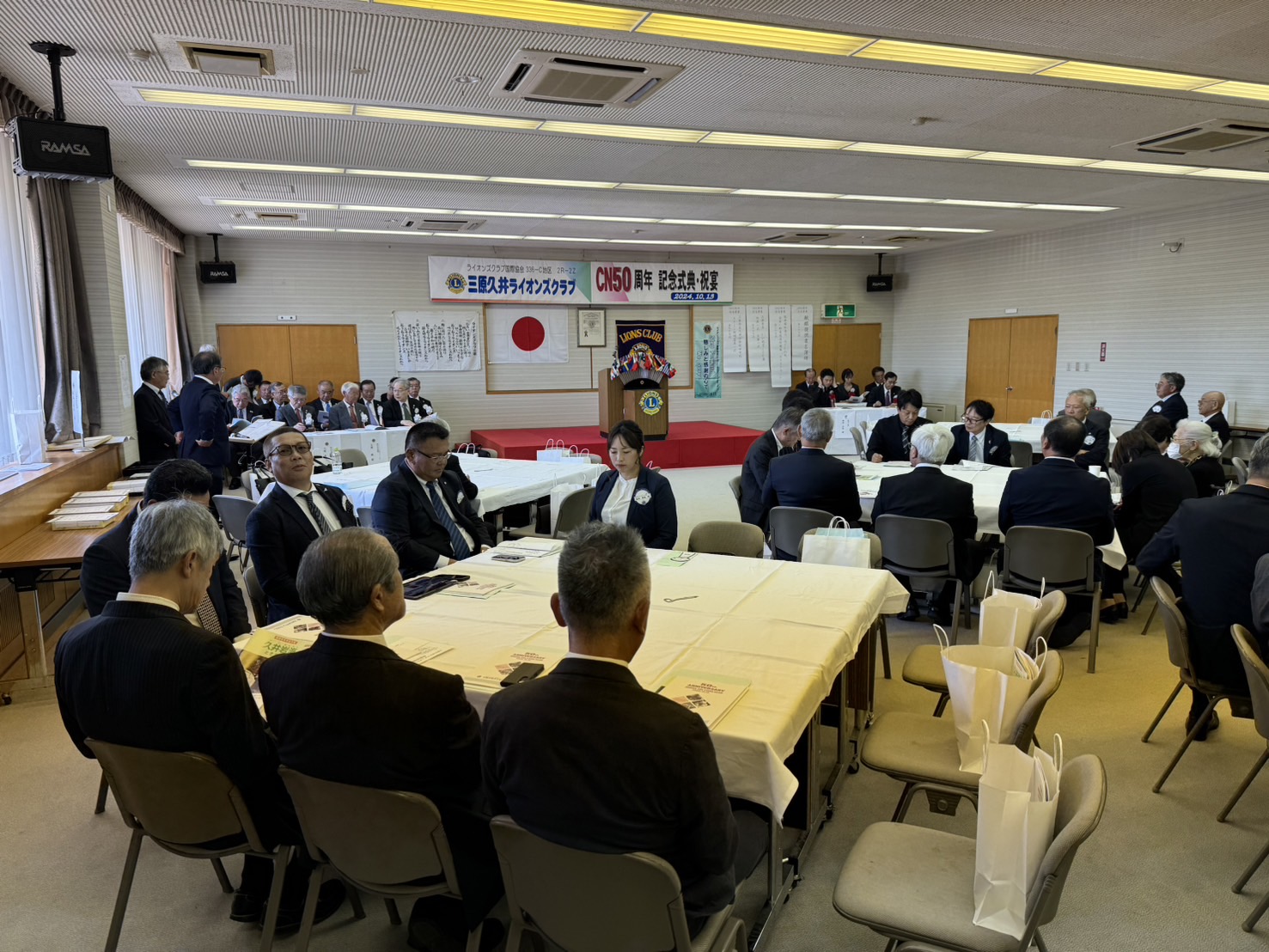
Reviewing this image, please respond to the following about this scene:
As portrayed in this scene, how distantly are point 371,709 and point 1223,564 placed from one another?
307cm

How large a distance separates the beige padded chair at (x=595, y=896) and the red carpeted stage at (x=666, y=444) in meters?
9.27

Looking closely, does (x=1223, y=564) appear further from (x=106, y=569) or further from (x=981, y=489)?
(x=106, y=569)

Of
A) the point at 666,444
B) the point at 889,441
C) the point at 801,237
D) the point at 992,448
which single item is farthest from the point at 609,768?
the point at 801,237

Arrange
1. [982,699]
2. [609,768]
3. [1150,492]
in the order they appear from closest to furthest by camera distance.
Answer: [609,768], [982,699], [1150,492]

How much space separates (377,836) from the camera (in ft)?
6.25

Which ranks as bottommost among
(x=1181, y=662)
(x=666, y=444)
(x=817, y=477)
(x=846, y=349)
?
(x=666, y=444)

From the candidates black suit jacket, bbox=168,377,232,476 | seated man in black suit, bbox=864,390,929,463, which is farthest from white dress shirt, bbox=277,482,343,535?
seated man in black suit, bbox=864,390,929,463

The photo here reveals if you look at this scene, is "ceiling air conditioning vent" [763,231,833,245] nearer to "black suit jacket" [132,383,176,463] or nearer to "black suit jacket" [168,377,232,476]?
"black suit jacket" [168,377,232,476]

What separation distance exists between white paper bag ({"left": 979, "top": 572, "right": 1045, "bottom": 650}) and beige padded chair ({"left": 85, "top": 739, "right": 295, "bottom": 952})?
2.37 meters

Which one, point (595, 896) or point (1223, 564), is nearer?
point (595, 896)

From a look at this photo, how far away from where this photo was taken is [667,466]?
11.8m

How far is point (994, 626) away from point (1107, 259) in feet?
33.1

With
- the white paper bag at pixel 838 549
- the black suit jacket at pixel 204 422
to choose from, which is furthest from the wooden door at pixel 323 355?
the white paper bag at pixel 838 549

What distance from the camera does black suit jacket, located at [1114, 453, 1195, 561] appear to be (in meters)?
4.81
